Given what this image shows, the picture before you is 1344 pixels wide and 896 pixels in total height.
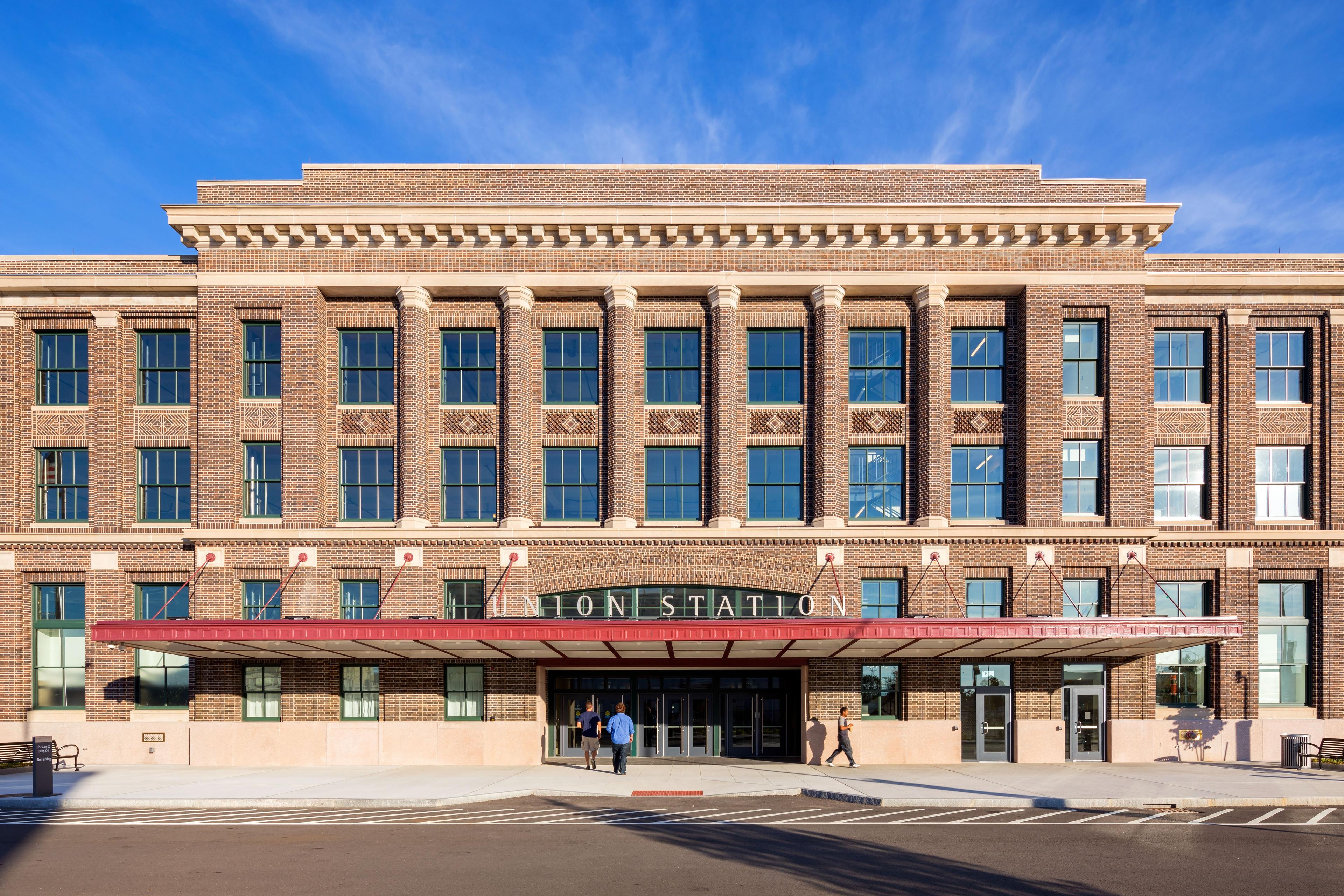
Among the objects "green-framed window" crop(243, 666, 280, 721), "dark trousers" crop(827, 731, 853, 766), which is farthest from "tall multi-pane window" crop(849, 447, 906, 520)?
"green-framed window" crop(243, 666, 280, 721)

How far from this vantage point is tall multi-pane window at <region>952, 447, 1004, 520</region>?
2681cm

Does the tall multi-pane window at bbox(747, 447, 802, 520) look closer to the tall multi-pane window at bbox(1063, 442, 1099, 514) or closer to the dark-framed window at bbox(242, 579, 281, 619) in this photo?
the tall multi-pane window at bbox(1063, 442, 1099, 514)

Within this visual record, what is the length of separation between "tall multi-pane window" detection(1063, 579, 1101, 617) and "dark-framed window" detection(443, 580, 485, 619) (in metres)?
18.4

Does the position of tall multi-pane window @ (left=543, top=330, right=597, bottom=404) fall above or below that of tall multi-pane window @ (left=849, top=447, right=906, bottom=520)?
above

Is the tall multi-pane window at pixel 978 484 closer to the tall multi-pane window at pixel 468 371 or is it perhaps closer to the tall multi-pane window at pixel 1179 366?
the tall multi-pane window at pixel 1179 366

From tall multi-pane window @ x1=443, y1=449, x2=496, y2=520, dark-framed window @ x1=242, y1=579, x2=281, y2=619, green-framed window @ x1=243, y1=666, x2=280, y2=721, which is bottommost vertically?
green-framed window @ x1=243, y1=666, x2=280, y2=721

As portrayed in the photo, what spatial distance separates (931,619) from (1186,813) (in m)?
6.58

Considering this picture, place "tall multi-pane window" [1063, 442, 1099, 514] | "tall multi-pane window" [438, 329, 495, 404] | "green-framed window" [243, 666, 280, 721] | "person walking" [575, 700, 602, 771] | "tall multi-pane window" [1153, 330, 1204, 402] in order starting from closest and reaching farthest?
"person walking" [575, 700, 602, 771] < "green-framed window" [243, 666, 280, 721] < "tall multi-pane window" [1063, 442, 1099, 514] < "tall multi-pane window" [438, 329, 495, 404] < "tall multi-pane window" [1153, 330, 1204, 402]

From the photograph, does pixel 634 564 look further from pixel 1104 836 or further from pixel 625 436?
pixel 1104 836

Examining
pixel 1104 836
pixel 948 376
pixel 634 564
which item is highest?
pixel 948 376

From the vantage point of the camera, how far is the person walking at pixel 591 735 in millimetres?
23531

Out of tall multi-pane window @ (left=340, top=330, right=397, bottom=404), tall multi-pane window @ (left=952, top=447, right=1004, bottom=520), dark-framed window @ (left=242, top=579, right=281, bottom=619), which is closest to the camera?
dark-framed window @ (left=242, top=579, right=281, bottom=619)

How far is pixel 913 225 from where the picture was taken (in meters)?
26.4

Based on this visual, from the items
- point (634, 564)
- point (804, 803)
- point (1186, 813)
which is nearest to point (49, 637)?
point (634, 564)
